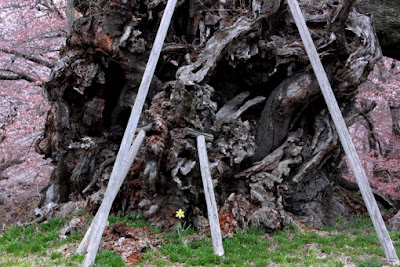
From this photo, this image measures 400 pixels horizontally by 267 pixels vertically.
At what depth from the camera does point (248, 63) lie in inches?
281

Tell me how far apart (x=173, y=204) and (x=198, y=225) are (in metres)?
0.60

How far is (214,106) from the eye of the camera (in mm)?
6566

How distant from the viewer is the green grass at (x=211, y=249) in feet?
16.3

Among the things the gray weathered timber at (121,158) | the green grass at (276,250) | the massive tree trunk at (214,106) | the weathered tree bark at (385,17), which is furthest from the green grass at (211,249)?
the weathered tree bark at (385,17)

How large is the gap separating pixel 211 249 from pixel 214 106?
8.48 ft

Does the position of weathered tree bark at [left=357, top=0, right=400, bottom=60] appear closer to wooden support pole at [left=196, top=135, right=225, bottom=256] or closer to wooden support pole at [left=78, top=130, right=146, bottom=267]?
wooden support pole at [left=196, top=135, right=225, bottom=256]

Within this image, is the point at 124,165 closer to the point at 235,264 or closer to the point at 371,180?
the point at 235,264

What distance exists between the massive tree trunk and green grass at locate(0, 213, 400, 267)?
0.37 meters

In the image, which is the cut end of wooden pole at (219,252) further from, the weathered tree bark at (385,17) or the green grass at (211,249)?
the weathered tree bark at (385,17)

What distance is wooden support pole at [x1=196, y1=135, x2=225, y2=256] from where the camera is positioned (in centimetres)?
523

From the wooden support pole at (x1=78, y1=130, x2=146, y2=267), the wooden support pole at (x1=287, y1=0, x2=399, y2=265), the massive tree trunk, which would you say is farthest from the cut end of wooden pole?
the wooden support pole at (x1=287, y1=0, x2=399, y2=265)

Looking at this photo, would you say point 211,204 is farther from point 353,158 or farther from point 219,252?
point 353,158

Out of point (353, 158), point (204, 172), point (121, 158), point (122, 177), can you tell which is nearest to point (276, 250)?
point (204, 172)

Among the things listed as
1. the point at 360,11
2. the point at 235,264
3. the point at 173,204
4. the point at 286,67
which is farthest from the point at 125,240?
the point at 360,11
